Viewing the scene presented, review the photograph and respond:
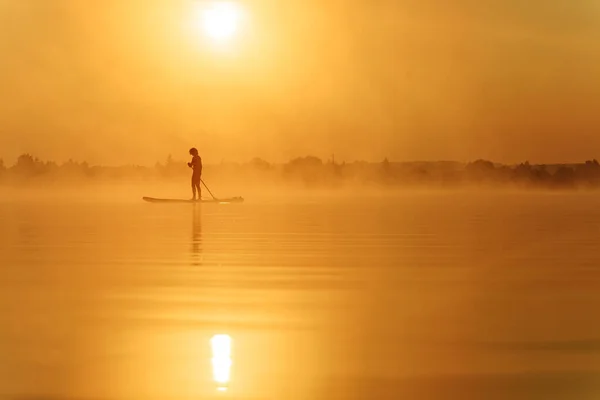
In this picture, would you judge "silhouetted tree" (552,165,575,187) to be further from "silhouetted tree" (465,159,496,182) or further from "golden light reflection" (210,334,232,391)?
"golden light reflection" (210,334,232,391)

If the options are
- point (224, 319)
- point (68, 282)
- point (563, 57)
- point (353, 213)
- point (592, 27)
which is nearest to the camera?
point (224, 319)

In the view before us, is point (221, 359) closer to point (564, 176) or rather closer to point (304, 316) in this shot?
point (304, 316)

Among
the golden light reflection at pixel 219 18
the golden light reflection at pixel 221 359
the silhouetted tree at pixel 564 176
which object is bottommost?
the golden light reflection at pixel 221 359

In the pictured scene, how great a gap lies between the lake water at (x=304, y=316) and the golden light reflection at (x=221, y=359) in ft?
0.07

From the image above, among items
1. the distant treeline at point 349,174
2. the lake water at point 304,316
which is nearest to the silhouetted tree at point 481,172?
the distant treeline at point 349,174

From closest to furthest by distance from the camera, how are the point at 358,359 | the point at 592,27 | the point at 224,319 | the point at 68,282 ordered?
the point at 358,359 < the point at 224,319 < the point at 68,282 < the point at 592,27

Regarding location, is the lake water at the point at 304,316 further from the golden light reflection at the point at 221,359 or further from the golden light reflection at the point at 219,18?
the golden light reflection at the point at 219,18

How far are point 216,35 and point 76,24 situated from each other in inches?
120

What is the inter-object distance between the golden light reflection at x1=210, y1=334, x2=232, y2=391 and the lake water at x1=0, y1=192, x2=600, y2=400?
0.9 inches

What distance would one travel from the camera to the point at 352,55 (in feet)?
72.5

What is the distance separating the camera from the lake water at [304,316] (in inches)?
111

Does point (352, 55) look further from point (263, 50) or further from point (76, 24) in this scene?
point (76, 24)

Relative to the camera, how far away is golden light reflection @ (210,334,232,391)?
286cm

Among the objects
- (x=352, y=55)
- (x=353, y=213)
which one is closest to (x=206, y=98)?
(x=352, y=55)
